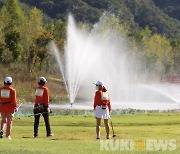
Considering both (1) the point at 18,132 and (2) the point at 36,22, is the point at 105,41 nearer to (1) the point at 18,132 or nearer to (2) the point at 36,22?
(2) the point at 36,22

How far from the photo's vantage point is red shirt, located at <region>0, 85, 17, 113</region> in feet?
61.5

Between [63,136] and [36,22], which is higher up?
[36,22]

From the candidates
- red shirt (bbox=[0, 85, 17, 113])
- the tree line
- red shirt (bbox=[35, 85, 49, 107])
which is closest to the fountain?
the tree line

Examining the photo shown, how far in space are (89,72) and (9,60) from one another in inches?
706

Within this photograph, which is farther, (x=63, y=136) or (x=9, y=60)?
(x=9, y=60)

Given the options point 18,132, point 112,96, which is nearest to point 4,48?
point 112,96

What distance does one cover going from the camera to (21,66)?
8369 centimetres

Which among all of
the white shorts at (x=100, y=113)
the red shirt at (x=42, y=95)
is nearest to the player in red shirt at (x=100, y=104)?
the white shorts at (x=100, y=113)

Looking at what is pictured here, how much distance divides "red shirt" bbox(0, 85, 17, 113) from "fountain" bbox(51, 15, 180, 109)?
30978mm

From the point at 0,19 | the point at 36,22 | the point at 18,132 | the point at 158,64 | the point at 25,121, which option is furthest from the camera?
the point at 158,64

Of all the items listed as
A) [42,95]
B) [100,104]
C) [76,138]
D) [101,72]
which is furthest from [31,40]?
[100,104]

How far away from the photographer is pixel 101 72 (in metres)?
68.4

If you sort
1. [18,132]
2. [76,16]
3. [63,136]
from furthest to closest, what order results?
[76,16], [18,132], [63,136]

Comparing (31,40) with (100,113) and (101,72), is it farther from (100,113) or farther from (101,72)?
(100,113)
